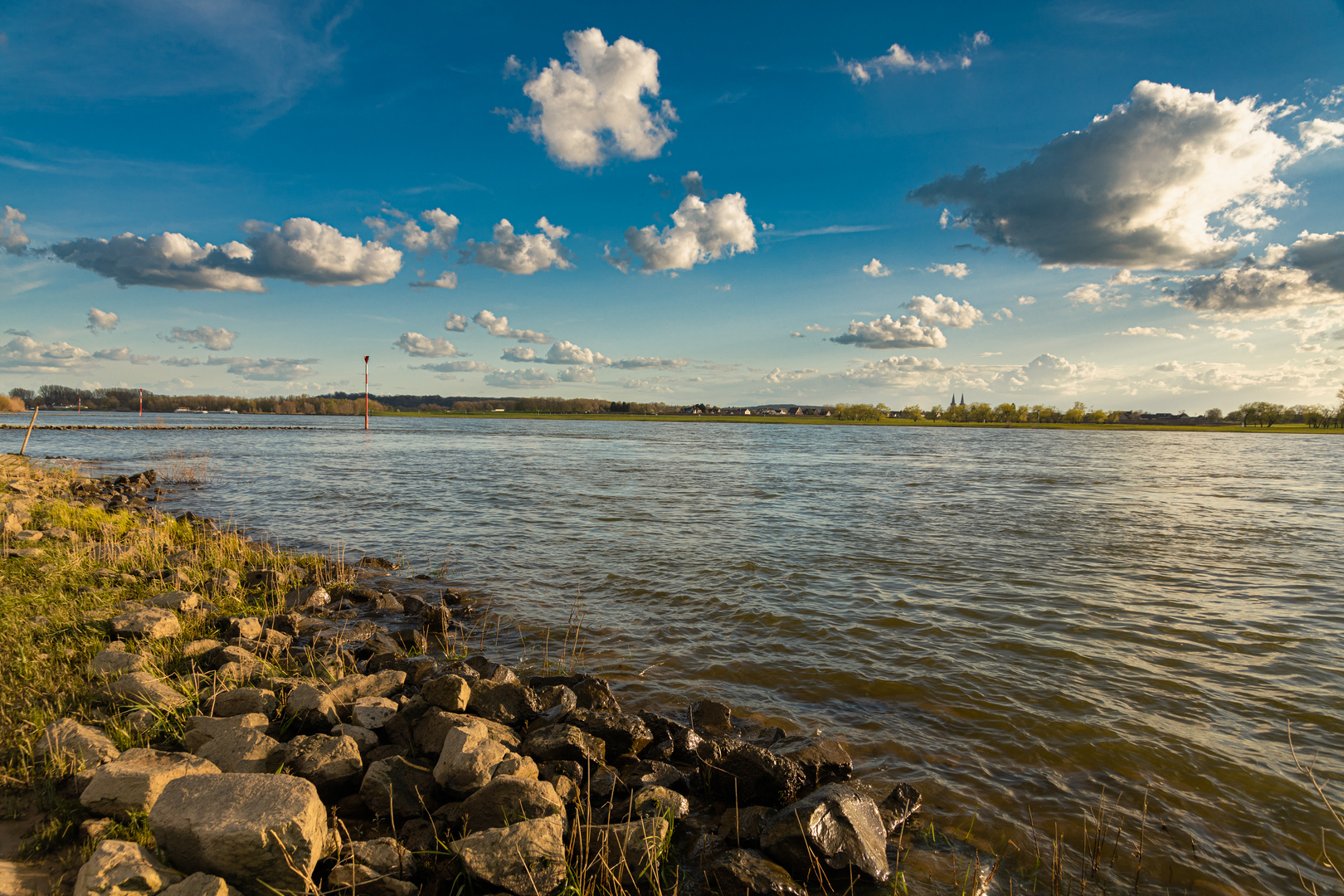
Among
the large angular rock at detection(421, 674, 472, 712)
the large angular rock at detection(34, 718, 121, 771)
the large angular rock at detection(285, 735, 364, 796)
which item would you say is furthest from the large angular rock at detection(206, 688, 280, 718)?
the large angular rock at detection(421, 674, 472, 712)

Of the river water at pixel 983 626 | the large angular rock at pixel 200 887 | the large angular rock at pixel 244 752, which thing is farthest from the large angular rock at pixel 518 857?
the river water at pixel 983 626

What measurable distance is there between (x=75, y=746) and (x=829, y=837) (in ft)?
23.4

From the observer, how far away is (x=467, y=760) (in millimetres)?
5781

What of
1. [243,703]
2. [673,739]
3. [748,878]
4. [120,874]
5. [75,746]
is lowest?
[673,739]

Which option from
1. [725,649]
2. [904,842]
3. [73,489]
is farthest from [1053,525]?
[73,489]

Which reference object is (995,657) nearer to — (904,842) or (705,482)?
(904,842)

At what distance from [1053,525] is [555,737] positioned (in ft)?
77.9

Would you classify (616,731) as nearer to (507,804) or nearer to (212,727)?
(507,804)

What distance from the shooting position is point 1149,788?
6.92 m

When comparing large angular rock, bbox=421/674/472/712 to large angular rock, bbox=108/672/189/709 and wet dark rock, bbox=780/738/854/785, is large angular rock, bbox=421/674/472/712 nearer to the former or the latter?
large angular rock, bbox=108/672/189/709

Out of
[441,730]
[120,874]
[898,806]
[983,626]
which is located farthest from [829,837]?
[983,626]

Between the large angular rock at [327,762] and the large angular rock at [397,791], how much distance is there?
19 centimetres

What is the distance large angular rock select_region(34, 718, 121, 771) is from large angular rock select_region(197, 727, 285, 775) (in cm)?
75

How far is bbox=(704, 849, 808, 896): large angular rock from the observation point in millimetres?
4934
